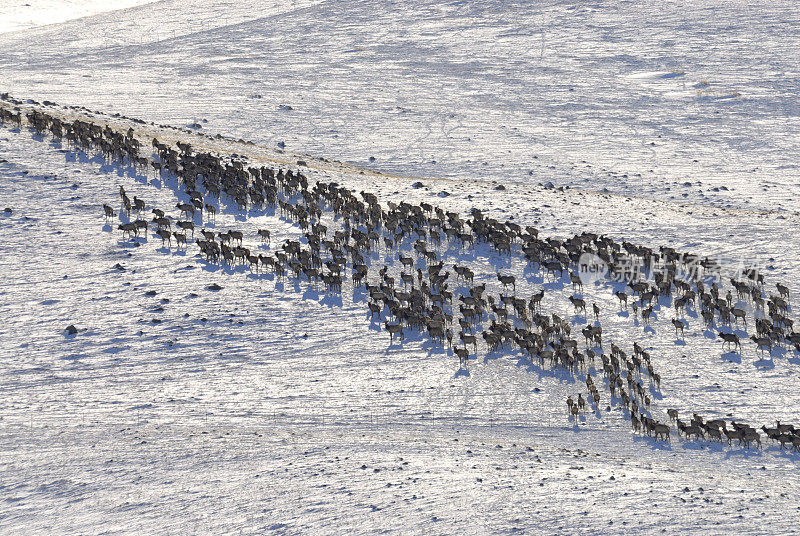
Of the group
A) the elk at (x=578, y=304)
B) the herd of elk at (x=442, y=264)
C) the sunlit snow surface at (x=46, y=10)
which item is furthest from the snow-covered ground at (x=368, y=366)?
the sunlit snow surface at (x=46, y=10)

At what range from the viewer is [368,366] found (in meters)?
27.5

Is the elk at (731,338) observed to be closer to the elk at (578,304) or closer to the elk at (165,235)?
the elk at (578,304)

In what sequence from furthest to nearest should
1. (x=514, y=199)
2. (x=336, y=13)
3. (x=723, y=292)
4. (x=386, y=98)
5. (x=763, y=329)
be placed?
1. (x=336, y=13)
2. (x=386, y=98)
3. (x=514, y=199)
4. (x=723, y=292)
5. (x=763, y=329)

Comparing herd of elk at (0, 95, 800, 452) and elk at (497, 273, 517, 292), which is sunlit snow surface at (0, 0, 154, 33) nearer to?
herd of elk at (0, 95, 800, 452)

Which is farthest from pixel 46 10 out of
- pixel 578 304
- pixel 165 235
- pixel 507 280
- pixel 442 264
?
pixel 578 304

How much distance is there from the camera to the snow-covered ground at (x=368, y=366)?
21.0 meters

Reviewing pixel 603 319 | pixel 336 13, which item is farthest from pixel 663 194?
pixel 336 13

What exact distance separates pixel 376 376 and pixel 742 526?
10.8 metres

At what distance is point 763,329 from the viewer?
2911 centimetres

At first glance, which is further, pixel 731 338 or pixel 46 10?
pixel 46 10

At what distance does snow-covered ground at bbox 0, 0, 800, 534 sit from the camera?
21.0 m

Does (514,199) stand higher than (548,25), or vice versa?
(548,25)

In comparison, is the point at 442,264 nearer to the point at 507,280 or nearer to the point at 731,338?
the point at 507,280

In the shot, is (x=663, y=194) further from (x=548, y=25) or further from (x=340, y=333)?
(x=548, y=25)
